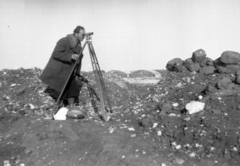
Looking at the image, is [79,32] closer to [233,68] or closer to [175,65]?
[175,65]

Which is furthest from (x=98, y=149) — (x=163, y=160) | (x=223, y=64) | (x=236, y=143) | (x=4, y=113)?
(x=223, y=64)

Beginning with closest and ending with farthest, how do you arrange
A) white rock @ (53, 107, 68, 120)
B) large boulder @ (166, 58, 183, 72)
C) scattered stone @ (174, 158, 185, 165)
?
scattered stone @ (174, 158, 185, 165)
white rock @ (53, 107, 68, 120)
large boulder @ (166, 58, 183, 72)

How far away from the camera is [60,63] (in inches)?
181

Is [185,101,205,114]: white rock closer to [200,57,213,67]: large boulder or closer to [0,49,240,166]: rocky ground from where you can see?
[0,49,240,166]: rocky ground

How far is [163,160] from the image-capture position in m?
2.83

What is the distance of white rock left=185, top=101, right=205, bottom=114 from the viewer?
144 inches

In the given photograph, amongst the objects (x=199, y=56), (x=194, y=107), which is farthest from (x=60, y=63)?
(x=199, y=56)

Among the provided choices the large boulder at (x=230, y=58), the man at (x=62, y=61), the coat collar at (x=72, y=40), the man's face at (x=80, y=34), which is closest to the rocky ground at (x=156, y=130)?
the large boulder at (x=230, y=58)

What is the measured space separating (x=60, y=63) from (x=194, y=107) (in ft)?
8.27

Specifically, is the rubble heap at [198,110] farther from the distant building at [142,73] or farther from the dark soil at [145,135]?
the distant building at [142,73]

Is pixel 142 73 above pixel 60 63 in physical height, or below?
below

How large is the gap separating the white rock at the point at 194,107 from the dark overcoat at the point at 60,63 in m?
2.25

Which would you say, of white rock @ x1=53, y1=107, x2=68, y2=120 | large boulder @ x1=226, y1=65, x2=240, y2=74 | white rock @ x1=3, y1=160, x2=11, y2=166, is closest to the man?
white rock @ x1=53, y1=107, x2=68, y2=120

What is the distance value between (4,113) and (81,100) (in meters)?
1.62
